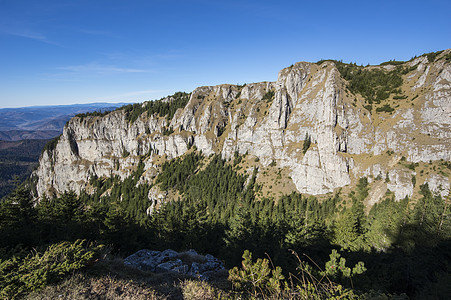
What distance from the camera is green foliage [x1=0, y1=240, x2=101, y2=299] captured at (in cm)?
772

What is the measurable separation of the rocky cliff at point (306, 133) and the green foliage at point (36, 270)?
10304 cm

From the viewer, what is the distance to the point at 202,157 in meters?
158

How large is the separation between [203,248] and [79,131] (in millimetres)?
218917

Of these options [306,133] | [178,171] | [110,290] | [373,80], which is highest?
[373,80]

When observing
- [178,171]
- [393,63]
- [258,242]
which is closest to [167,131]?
A: [178,171]

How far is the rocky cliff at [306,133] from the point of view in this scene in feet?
286

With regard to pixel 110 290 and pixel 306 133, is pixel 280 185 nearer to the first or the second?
pixel 306 133

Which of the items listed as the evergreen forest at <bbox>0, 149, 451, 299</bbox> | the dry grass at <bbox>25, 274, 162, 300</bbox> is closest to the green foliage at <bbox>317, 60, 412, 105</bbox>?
the evergreen forest at <bbox>0, 149, 451, 299</bbox>

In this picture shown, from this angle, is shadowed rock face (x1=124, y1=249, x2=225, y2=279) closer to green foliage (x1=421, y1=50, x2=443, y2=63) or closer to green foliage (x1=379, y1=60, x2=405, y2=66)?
green foliage (x1=421, y1=50, x2=443, y2=63)

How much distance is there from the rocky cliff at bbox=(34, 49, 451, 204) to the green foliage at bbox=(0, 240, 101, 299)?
10304 centimetres

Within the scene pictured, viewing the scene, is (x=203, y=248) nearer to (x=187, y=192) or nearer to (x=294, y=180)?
(x=294, y=180)

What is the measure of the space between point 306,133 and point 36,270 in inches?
4904

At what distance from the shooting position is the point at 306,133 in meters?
119

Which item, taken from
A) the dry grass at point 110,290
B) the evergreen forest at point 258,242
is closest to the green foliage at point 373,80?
the evergreen forest at point 258,242
